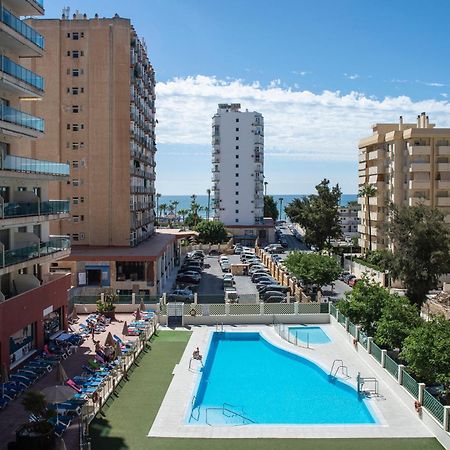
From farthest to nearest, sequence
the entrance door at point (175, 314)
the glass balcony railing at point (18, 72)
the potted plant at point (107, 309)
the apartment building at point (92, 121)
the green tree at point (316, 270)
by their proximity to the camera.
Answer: the apartment building at point (92, 121), the green tree at point (316, 270), the potted plant at point (107, 309), the entrance door at point (175, 314), the glass balcony railing at point (18, 72)

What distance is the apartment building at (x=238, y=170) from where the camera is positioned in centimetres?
10288

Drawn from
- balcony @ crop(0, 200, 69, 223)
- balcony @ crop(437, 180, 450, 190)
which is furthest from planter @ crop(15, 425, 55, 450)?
balcony @ crop(437, 180, 450, 190)

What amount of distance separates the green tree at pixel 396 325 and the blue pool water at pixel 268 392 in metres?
3.19

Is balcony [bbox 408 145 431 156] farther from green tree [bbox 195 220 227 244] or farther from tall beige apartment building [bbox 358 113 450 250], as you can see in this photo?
green tree [bbox 195 220 227 244]

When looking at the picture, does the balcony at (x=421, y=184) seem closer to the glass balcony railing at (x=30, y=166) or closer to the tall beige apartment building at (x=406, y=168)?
the tall beige apartment building at (x=406, y=168)

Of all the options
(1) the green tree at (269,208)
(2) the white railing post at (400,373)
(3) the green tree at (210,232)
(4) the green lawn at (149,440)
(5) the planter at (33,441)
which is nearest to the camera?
(5) the planter at (33,441)

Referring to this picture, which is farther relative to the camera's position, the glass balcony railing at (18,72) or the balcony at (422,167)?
the balcony at (422,167)

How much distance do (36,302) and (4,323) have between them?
391cm

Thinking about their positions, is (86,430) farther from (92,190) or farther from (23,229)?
(92,190)

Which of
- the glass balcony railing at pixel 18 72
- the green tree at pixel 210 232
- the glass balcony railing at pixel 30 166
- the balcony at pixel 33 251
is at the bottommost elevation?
the green tree at pixel 210 232

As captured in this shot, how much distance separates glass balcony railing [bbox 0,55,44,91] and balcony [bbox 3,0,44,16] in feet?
11.0

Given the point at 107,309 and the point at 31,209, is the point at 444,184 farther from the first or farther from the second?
the point at 31,209

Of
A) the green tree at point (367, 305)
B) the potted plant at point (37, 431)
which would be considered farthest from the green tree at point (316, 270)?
the potted plant at point (37, 431)

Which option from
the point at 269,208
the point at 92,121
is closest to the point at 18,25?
the point at 92,121
